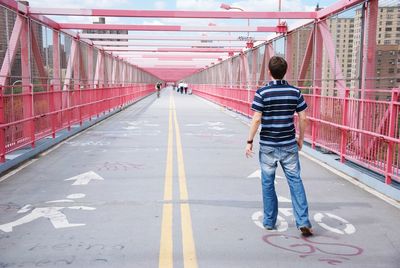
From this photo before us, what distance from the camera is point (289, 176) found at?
506cm

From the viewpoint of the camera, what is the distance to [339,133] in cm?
927

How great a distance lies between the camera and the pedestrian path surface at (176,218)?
173 inches

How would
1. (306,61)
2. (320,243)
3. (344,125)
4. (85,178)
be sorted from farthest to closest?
1. (306,61)
2. (344,125)
3. (85,178)
4. (320,243)

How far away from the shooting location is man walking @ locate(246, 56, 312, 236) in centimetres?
494

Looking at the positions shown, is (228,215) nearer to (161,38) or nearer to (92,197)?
(92,197)

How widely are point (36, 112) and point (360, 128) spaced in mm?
7378

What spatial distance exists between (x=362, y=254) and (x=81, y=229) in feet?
9.70

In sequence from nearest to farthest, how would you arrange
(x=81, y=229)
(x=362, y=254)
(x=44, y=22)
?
(x=362, y=254)
(x=81, y=229)
(x=44, y=22)

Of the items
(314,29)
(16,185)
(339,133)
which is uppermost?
(314,29)

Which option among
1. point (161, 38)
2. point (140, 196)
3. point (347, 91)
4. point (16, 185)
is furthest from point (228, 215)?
point (161, 38)

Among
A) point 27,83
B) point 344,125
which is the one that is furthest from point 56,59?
point 344,125

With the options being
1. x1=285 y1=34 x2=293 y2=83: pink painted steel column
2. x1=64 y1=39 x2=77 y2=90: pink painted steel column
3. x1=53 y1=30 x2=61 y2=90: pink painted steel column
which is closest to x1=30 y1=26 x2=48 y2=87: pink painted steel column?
x1=53 y1=30 x2=61 y2=90: pink painted steel column

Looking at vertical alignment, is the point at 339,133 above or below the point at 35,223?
above

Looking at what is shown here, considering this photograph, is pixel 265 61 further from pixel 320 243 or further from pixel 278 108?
pixel 320 243
